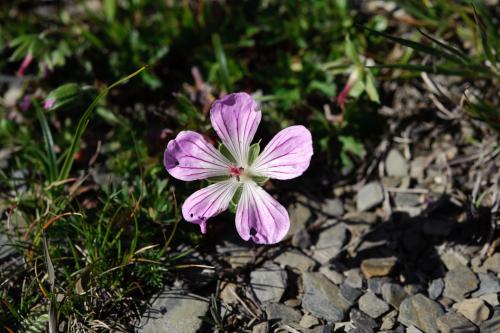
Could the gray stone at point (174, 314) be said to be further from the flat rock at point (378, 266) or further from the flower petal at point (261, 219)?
the flat rock at point (378, 266)

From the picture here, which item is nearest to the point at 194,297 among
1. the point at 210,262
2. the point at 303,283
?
the point at 210,262

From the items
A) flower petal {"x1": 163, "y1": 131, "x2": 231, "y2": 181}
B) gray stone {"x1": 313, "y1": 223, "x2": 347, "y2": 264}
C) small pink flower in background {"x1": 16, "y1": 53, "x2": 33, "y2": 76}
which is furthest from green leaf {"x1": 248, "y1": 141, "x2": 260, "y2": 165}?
small pink flower in background {"x1": 16, "y1": 53, "x2": 33, "y2": 76}

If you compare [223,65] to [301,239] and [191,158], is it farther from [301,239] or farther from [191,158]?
[301,239]

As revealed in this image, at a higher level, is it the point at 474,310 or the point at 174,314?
the point at 174,314

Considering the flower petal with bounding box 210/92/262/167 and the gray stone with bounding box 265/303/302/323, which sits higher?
the flower petal with bounding box 210/92/262/167

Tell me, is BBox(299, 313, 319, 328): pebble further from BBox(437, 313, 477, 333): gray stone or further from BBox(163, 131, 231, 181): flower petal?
BBox(163, 131, 231, 181): flower petal

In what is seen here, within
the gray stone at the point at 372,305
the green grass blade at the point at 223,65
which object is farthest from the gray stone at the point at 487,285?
the green grass blade at the point at 223,65

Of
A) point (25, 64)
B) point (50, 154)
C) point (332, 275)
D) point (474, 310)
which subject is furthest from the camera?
point (25, 64)

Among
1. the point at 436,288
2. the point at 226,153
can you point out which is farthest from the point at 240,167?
the point at 436,288
